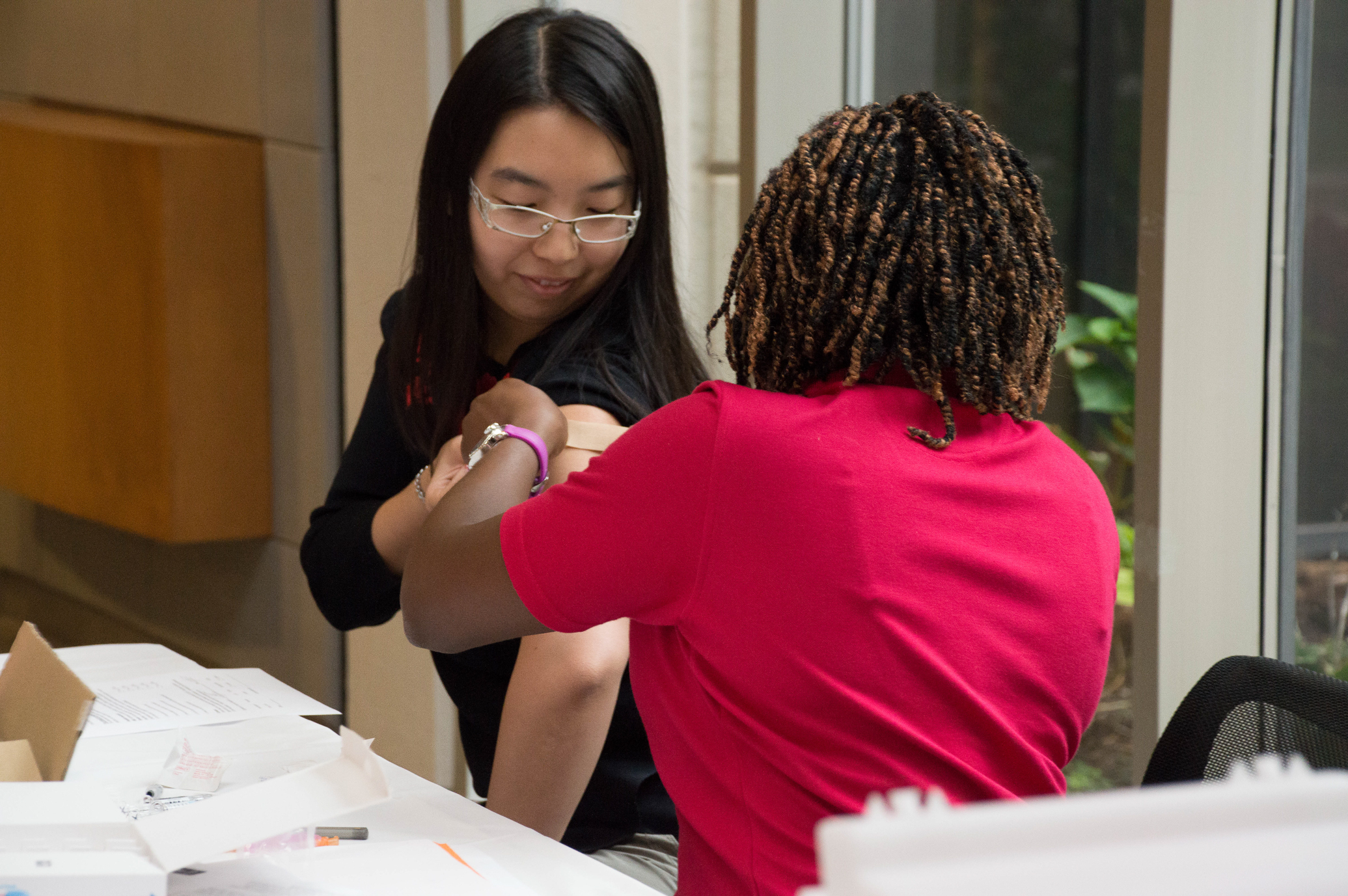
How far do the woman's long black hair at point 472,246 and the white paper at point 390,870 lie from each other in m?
0.62

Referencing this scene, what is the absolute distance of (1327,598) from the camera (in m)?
1.79

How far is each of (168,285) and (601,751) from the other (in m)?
2.05

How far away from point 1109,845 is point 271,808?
2.18 feet

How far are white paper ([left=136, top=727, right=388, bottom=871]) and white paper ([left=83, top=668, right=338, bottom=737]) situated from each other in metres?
0.45

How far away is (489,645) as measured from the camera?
5.25 feet

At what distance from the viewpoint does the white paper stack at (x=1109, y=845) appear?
440 mm

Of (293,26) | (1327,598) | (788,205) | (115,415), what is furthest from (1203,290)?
(115,415)

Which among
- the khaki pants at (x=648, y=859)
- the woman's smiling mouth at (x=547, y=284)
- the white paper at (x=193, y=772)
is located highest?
the woman's smiling mouth at (x=547, y=284)

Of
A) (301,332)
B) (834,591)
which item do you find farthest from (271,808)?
(301,332)

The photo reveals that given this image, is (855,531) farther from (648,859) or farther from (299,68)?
(299,68)

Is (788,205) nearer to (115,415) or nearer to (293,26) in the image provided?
(293,26)

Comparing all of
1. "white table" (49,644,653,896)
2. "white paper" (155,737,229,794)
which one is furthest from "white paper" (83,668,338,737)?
"white paper" (155,737,229,794)

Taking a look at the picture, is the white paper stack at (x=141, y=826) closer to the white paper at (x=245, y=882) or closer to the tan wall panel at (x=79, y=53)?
the white paper at (x=245, y=882)

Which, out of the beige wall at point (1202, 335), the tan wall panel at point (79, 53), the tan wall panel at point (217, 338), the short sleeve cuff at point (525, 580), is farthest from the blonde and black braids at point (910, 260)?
the tan wall panel at point (79, 53)
